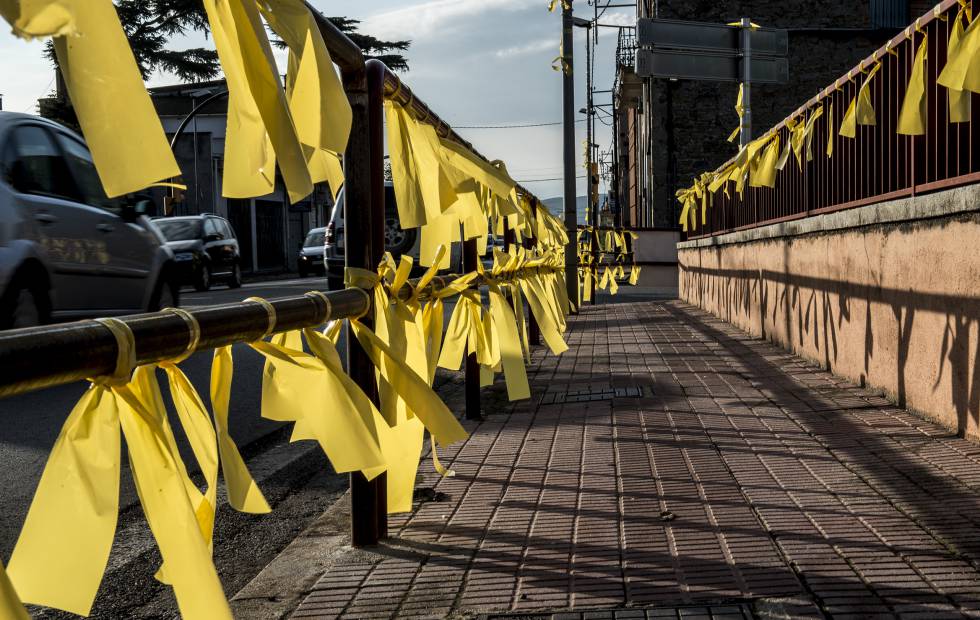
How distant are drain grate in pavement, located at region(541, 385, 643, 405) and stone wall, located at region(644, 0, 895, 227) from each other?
2441 cm

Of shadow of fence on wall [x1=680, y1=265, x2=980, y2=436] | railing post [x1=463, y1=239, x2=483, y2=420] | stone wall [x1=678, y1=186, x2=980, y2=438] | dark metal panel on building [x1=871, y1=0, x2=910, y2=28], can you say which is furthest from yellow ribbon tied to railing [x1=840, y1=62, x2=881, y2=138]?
dark metal panel on building [x1=871, y1=0, x2=910, y2=28]

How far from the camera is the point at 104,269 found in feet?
28.4

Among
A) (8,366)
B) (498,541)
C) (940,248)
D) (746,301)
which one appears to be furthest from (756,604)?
(746,301)

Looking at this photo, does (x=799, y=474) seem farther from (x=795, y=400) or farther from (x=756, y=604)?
(x=795, y=400)

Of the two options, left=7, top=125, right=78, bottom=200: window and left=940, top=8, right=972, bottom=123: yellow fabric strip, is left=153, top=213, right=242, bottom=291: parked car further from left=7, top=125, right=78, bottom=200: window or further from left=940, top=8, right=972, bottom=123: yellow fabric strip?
left=940, top=8, right=972, bottom=123: yellow fabric strip

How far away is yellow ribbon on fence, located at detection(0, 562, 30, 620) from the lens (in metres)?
1.24

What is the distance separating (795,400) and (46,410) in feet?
16.2

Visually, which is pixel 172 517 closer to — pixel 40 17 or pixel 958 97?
pixel 40 17

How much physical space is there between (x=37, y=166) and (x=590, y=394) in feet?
14.9

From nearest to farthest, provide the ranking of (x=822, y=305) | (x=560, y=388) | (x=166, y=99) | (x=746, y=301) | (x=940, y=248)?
(x=940, y=248)
(x=560, y=388)
(x=822, y=305)
(x=746, y=301)
(x=166, y=99)

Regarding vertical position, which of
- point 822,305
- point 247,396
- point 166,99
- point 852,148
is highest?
point 166,99

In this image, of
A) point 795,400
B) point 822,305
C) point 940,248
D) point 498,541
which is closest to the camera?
point 498,541

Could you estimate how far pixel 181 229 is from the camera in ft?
81.0

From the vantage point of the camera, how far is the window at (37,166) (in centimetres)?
773
